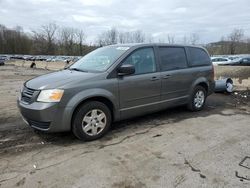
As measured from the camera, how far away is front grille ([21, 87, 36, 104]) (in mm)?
4805

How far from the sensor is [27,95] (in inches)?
193

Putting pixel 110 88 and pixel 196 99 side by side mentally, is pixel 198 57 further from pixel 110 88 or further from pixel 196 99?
pixel 110 88

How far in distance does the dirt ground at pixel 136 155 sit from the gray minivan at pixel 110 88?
363 mm

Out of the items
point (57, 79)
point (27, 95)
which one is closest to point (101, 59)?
point (57, 79)

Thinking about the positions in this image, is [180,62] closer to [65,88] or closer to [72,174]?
[65,88]

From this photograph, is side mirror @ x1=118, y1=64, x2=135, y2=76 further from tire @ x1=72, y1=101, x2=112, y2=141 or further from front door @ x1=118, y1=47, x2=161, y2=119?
tire @ x1=72, y1=101, x2=112, y2=141

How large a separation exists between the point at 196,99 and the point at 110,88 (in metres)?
2.92

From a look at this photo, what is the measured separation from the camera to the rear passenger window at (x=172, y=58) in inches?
245

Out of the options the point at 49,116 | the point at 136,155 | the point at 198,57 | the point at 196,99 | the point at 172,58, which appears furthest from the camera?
the point at 198,57

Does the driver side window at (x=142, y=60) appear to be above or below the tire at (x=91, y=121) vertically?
above

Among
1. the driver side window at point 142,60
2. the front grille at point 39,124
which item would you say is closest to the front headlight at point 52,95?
the front grille at point 39,124

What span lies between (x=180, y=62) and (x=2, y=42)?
109465mm

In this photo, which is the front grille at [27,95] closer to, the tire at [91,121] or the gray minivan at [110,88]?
the gray minivan at [110,88]

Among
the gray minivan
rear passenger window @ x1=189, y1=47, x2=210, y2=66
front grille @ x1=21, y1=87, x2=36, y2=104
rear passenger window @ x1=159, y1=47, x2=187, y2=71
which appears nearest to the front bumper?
the gray minivan
